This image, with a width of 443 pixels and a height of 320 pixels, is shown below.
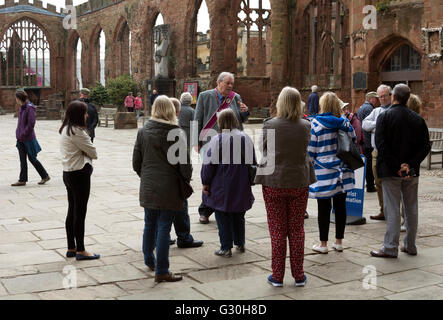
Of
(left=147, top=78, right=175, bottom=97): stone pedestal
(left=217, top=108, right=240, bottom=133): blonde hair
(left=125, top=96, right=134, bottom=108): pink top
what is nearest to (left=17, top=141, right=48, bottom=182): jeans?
(left=217, top=108, right=240, bottom=133): blonde hair

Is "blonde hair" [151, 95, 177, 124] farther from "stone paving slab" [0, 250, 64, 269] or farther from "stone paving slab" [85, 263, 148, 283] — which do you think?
"stone paving slab" [0, 250, 64, 269]

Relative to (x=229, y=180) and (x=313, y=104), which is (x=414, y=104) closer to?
(x=229, y=180)

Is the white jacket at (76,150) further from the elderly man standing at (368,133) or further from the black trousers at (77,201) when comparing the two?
the elderly man standing at (368,133)

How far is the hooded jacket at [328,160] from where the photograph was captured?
551cm

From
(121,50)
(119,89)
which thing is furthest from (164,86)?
(121,50)

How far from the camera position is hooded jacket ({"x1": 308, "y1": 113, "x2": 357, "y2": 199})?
5508 mm

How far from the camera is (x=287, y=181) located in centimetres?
446

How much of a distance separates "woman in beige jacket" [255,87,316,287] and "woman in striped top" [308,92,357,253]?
0.98 m

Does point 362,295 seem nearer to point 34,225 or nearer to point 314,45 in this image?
point 34,225

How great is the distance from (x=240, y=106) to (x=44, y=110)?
28695mm

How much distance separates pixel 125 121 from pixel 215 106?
652 inches

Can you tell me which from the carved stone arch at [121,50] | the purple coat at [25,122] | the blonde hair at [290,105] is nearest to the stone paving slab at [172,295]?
the blonde hair at [290,105]

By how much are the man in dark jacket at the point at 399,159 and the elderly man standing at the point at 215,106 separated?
1.60m

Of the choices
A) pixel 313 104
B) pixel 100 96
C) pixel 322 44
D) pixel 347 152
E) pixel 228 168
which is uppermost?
pixel 322 44
